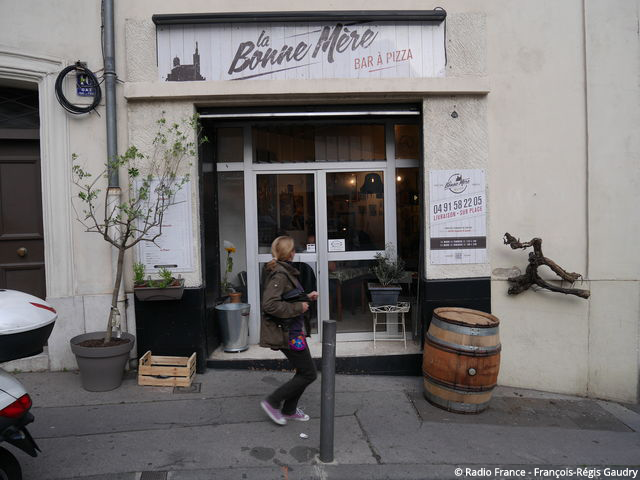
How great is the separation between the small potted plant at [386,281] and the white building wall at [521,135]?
1.77 feet

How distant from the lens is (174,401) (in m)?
4.33

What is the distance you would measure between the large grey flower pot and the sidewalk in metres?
0.11

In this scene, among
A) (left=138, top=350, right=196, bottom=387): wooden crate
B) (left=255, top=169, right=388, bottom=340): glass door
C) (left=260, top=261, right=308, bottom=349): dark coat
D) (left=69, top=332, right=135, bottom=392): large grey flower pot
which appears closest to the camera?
(left=260, top=261, right=308, bottom=349): dark coat

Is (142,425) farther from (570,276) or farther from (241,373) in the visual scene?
(570,276)

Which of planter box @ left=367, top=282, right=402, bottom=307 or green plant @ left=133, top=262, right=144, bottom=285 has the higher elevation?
green plant @ left=133, top=262, right=144, bottom=285

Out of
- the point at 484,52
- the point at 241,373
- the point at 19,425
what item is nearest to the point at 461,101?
the point at 484,52

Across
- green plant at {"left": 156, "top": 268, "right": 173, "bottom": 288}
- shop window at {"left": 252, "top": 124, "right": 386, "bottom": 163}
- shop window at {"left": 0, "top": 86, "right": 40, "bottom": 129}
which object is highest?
shop window at {"left": 0, "top": 86, "right": 40, "bottom": 129}

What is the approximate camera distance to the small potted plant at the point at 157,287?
4.65 meters

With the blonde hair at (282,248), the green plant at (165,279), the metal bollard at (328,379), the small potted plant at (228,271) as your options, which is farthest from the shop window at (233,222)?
the metal bollard at (328,379)

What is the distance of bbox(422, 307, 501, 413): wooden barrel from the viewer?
407 centimetres

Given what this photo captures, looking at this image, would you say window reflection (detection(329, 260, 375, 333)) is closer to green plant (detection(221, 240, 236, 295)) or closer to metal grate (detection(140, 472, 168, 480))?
green plant (detection(221, 240, 236, 295))

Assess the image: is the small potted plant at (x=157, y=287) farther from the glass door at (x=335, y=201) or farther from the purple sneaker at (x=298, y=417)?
the purple sneaker at (x=298, y=417)

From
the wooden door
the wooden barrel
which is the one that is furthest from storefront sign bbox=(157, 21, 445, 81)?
the wooden barrel

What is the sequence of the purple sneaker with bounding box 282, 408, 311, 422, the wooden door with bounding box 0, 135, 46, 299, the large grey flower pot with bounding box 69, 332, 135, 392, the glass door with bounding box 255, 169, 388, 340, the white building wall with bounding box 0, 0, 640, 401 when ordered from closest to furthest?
the purple sneaker with bounding box 282, 408, 311, 422 → the large grey flower pot with bounding box 69, 332, 135, 392 → the white building wall with bounding box 0, 0, 640, 401 → the wooden door with bounding box 0, 135, 46, 299 → the glass door with bounding box 255, 169, 388, 340
